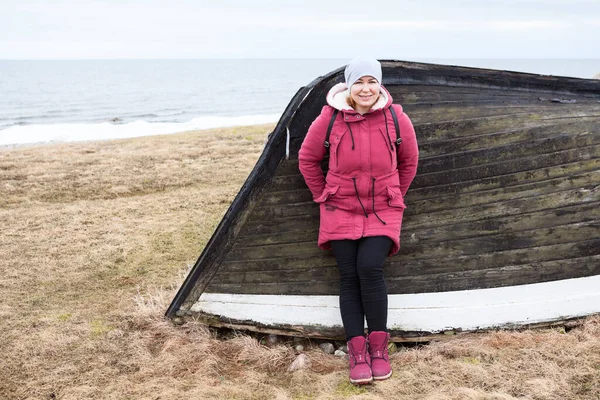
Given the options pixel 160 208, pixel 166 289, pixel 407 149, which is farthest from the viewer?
pixel 160 208

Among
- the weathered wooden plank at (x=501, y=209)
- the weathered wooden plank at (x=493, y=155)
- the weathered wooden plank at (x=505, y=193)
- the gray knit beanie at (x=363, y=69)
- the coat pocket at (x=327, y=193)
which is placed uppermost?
the gray knit beanie at (x=363, y=69)

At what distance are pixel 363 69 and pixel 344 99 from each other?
225 mm

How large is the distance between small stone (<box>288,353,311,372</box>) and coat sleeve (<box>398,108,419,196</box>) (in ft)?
4.32

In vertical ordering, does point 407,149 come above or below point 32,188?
above

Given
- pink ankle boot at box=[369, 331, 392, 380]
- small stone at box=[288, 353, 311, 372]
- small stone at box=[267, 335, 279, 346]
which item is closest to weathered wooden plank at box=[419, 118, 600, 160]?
pink ankle boot at box=[369, 331, 392, 380]

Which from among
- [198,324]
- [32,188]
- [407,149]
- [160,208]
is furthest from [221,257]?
[32,188]

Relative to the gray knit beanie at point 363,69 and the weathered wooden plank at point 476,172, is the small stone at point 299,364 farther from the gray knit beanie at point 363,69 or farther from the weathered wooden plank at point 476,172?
the gray knit beanie at point 363,69

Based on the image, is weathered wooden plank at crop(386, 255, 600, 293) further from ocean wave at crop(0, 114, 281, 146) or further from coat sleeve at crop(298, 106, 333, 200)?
ocean wave at crop(0, 114, 281, 146)

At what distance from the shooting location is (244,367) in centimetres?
406

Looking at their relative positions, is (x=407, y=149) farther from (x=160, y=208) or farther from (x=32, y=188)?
(x=32, y=188)

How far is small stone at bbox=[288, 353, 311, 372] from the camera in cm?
402

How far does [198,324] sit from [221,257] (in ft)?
1.85

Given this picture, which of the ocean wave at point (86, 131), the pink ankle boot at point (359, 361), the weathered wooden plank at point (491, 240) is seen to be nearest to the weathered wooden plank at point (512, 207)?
the weathered wooden plank at point (491, 240)

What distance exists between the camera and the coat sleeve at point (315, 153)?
3645 millimetres
